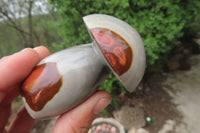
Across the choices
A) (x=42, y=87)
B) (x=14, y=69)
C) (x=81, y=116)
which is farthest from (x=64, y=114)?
(x=14, y=69)

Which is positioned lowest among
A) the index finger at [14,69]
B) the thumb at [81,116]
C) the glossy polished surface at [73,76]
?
the thumb at [81,116]

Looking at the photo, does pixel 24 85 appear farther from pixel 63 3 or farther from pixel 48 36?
pixel 48 36

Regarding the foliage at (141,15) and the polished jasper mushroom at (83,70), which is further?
the foliage at (141,15)

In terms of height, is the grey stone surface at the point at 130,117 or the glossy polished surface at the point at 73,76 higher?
the glossy polished surface at the point at 73,76

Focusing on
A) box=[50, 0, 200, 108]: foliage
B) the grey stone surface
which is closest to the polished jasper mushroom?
box=[50, 0, 200, 108]: foliage

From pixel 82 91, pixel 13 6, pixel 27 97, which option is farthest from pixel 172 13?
pixel 13 6

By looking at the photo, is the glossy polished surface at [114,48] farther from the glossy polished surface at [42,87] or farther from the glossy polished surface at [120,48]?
the glossy polished surface at [42,87]

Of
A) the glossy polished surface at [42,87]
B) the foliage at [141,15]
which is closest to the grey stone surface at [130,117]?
the foliage at [141,15]

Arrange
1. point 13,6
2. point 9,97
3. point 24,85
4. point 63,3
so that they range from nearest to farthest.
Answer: point 24,85, point 9,97, point 63,3, point 13,6
